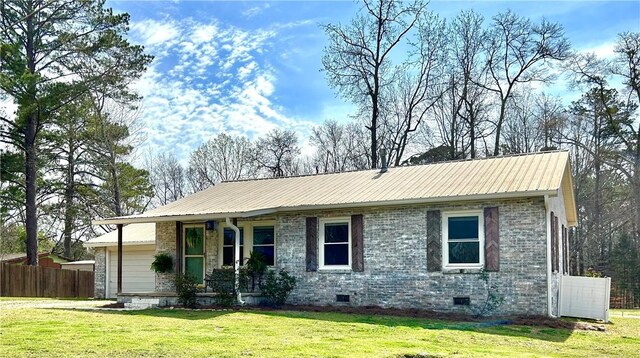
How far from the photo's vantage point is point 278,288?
16.3 metres

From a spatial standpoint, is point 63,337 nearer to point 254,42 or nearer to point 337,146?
point 254,42

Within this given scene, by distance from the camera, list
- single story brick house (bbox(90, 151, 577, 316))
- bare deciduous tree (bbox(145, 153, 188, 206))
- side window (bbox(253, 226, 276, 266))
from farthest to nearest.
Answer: bare deciduous tree (bbox(145, 153, 188, 206))
side window (bbox(253, 226, 276, 266))
single story brick house (bbox(90, 151, 577, 316))

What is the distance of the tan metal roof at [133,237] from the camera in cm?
2120

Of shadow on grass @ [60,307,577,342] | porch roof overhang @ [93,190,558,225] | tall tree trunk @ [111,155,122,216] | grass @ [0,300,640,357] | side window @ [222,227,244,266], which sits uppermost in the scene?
tall tree trunk @ [111,155,122,216]

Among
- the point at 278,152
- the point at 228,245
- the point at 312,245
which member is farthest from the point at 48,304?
the point at 278,152

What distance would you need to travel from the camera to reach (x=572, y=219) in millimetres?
21297

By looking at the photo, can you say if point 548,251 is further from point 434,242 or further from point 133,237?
point 133,237

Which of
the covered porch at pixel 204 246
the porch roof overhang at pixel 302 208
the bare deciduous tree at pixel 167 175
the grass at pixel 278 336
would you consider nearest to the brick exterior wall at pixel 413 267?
the porch roof overhang at pixel 302 208

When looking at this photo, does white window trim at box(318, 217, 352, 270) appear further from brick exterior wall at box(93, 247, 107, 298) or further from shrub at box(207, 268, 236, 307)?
brick exterior wall at box(93, 247, 107, 298)

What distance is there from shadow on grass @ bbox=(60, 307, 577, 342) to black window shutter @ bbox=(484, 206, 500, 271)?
1.24 metres

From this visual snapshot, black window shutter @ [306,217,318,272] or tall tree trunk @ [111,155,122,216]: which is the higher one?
tall tree trunk @ [111,155,122,216]

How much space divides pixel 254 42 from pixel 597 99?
66.1ft

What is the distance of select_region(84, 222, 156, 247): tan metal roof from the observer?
21.2 m

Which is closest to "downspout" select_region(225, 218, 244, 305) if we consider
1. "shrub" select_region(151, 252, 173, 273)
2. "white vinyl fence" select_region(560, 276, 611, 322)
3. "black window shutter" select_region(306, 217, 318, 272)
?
"black window shutter" select_region(306, 217, 318, 272)
